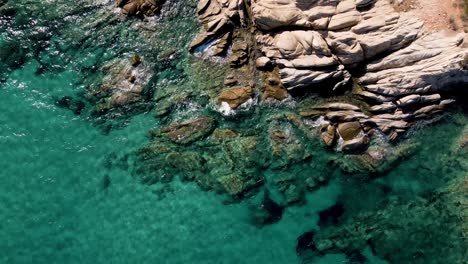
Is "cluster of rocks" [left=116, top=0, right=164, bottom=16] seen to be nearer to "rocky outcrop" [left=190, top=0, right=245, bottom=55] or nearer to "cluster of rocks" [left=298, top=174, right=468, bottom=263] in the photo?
"rocky outcrop" [left=190, top=0, right=245, bottom=55]

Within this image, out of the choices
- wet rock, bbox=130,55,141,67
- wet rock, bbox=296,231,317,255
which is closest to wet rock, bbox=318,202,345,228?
wet rock, bbox=296,231,317,255

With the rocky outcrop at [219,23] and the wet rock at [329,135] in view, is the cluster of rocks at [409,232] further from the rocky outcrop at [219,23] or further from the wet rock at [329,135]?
the rocky outcrop at [219,23]

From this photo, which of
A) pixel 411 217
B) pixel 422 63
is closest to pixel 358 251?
pixel 411 217

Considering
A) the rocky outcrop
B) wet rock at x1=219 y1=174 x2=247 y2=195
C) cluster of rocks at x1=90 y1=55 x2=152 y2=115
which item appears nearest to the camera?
wet rock at x1=219 y1=174 x2=247 y2=195

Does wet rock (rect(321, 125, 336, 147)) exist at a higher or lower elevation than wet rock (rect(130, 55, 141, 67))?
lower

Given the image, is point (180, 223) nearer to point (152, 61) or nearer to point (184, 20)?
point (152, 61)

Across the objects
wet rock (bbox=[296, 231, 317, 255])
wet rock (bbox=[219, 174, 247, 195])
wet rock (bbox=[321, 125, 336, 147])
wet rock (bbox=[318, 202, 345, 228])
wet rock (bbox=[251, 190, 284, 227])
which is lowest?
wet rock (bbox=[296, 231, 317, 255])

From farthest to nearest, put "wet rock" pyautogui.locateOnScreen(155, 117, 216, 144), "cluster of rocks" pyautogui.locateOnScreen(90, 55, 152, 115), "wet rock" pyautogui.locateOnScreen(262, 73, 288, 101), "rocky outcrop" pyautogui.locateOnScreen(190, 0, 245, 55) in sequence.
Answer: "rocky outcrop" pyautogui.locateOnScreen(190, 0, 245, 55), "cluster of rocks" pyautogui.locateOnScreen(90, 55, 152, 115), "wet rock" pyautogui.locateOnScreen(262, 73, 288, 101), "wet rock" pyautogui.locateOnScreen(155, 117, 216, 144)

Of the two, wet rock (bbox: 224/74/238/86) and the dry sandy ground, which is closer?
the dry sandy ground
